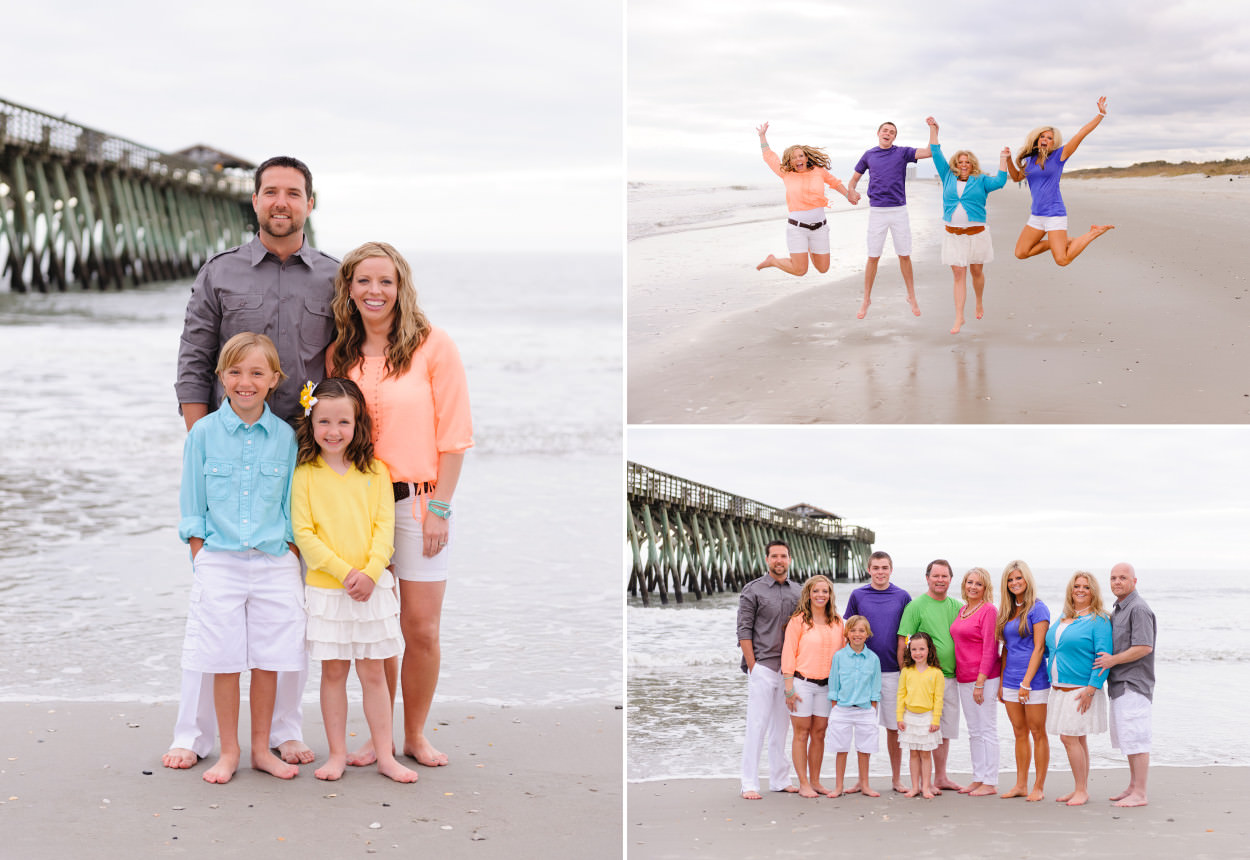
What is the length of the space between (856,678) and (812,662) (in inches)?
8.7

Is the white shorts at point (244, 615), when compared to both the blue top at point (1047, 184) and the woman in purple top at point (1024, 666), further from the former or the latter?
the blue top at point (1047, 184)

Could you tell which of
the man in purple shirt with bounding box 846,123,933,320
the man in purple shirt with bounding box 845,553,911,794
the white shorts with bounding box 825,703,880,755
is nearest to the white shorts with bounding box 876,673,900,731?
the man in purple shirt with bounding box 845,553,911,794

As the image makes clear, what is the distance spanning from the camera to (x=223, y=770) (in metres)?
3.83

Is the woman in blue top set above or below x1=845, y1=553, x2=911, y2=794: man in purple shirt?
above

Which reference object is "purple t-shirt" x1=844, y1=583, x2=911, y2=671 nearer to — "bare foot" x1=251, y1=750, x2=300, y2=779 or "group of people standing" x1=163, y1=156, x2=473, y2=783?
"group of people standing" x1=163, y1=156, x2=473, y2=783

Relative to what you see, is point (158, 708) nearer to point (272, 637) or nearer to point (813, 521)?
point (272, 637)

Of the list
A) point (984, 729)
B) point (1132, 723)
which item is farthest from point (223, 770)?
point (1132, 723)

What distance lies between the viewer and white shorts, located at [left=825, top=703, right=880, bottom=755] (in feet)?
17.2

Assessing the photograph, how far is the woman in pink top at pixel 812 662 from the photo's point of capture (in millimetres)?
5316

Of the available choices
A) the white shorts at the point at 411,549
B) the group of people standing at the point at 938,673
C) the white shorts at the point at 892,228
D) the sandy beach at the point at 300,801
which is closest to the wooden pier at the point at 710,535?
the white shorts at the point at 892,228

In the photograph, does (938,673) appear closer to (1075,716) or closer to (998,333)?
(1075,716)

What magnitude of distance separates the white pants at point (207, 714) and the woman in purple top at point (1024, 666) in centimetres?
318

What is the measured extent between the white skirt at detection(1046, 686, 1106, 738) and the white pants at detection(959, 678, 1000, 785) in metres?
0.27

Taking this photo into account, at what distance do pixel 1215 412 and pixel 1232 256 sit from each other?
2.51 meters
